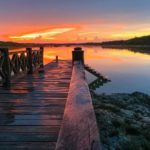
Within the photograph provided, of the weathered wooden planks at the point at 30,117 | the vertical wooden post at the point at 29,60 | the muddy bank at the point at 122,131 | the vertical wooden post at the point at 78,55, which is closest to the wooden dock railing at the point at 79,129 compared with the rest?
the weathered wooden planks at the point at 30,117

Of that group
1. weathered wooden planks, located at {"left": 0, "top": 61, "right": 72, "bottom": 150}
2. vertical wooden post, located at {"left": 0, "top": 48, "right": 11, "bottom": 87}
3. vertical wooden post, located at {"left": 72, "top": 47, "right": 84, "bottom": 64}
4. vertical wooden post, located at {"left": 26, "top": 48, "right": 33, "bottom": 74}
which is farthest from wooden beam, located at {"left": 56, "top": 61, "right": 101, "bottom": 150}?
vertical wooden post, located at {"left": 72, "top": 47, "right": 84, "bottom": 64}

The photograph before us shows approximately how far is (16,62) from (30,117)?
6.21 metres

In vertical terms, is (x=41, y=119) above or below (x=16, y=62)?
below

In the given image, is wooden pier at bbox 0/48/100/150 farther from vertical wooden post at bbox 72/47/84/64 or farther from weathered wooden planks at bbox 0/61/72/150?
vertical wooden post at bbox 72/47/84/64

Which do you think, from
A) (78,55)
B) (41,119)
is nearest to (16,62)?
(78,55)

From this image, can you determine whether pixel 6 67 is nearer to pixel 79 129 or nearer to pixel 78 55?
Result: pixel 79 129

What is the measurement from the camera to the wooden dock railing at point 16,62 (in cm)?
1033

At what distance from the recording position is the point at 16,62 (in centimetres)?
1213

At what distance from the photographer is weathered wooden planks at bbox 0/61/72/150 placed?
187 inches

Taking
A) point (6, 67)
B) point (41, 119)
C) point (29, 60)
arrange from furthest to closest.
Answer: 1. point (29, 60)
2. point (6, 67)
3. point (41, 119)

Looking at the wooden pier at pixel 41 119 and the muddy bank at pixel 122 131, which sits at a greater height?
the wooden pier at pixel 41 119

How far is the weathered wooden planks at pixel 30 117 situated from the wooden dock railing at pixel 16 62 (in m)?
0.71

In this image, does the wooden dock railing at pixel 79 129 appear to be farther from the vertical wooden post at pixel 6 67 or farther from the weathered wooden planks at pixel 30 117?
the vertical wooden post at pixel 6 67

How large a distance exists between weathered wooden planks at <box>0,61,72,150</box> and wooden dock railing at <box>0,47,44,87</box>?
0.71 meters
